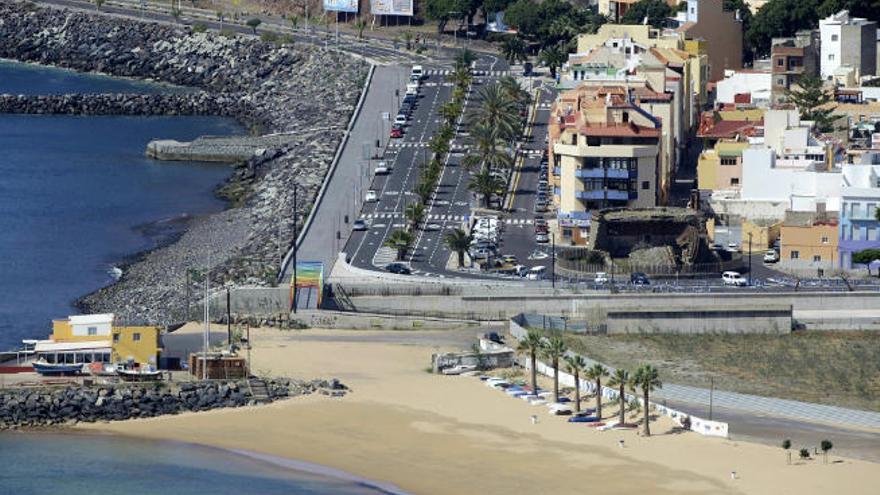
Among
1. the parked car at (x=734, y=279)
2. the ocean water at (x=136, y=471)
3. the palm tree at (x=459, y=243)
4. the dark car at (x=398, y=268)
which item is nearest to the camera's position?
the ocean water at (x=136, y=471)

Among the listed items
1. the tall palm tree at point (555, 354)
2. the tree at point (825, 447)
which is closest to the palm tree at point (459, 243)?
the tall palm tree at point (555, 354)

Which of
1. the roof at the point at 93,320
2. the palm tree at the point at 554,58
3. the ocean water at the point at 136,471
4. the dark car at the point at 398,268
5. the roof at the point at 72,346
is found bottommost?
the ocean water at the point at 136,471

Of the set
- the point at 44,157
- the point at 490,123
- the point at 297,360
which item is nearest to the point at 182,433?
the point at 297,360

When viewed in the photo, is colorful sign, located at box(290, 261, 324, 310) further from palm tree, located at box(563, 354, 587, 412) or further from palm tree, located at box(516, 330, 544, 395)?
palm tree, located at box(563, 354, 587, 412)

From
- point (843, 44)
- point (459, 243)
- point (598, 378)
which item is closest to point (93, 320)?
point (598, 378)

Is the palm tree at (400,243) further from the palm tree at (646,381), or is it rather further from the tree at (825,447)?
the tree at (825,447)

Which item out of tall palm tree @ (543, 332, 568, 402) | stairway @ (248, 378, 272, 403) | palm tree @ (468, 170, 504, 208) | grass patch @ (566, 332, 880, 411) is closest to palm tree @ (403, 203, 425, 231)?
palm tree @ (468, 170, 504, 208)
